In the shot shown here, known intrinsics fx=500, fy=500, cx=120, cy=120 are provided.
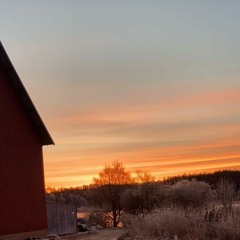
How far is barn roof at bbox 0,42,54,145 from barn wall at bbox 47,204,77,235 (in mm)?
9122

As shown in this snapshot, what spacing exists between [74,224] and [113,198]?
33.8 meters

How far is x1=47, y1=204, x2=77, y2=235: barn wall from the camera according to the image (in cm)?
3744

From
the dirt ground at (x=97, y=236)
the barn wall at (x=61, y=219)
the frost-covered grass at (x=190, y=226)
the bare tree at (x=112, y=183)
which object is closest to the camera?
the frost-covered grass at (x=190, y=226)

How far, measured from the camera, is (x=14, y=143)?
89.9 feet

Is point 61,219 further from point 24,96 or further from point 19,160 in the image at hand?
point 24,96

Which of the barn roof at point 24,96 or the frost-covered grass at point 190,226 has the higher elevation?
the barn roof at point 24,96

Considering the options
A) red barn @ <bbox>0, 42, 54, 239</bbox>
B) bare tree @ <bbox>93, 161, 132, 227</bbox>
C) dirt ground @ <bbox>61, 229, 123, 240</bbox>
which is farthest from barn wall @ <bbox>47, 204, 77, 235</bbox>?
bare tree @ <bbox>93, 161, 132, 227</bbox>

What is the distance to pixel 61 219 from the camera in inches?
1548

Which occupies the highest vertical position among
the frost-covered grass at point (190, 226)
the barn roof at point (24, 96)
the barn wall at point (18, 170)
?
the barn roof at point (24, 96)

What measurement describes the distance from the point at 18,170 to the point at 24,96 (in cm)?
434

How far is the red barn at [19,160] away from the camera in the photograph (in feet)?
85.7

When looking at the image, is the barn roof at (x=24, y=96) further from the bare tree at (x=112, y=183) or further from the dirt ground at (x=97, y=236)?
the bare tree at (x=112, y=183)

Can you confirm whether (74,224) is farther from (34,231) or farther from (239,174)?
(239,174)

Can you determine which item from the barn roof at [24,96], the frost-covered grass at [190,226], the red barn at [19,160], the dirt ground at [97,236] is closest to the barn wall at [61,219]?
the dirt ground at [97,236]
